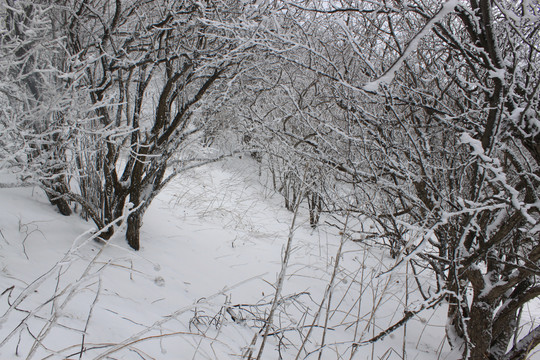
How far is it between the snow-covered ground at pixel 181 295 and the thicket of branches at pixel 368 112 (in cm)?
34

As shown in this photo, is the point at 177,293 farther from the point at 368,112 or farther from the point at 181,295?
the point at 368,112

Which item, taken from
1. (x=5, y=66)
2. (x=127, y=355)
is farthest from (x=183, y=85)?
(x=127, y=355)

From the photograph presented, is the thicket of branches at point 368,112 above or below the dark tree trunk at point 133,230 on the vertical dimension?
above

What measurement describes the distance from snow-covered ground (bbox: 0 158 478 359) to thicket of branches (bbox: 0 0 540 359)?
0.34 metres

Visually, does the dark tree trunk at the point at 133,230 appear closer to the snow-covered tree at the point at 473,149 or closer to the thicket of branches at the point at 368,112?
the thicket of branches at the point at 368,112

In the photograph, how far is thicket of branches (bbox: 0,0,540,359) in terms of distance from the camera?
177cm

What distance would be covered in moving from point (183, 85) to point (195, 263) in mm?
1742

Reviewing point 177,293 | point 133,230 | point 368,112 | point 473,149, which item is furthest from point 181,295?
point 473,149

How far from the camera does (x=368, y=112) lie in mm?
2688

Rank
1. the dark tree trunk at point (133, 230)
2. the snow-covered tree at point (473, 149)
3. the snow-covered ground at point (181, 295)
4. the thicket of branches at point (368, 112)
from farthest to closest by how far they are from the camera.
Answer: the dark tree trunk at point (133, 230) < the thicket of branches at point (368, 112) < the snow-covered tree at point (473, 149) < the snow-covered ground at point (181, 295)

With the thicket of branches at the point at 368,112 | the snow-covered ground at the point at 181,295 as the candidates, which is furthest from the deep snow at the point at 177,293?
the thicket of branches at the point at 368,112

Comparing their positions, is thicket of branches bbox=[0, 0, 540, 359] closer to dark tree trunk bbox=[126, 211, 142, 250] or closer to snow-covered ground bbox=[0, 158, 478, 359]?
dark tree trunk bbox=[126, 211, 142, 250]

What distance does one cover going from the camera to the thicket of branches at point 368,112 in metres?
1.77

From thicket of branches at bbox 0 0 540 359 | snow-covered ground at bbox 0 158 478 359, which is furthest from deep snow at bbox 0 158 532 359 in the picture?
thicket of branches at bbox 0 0 540 359
